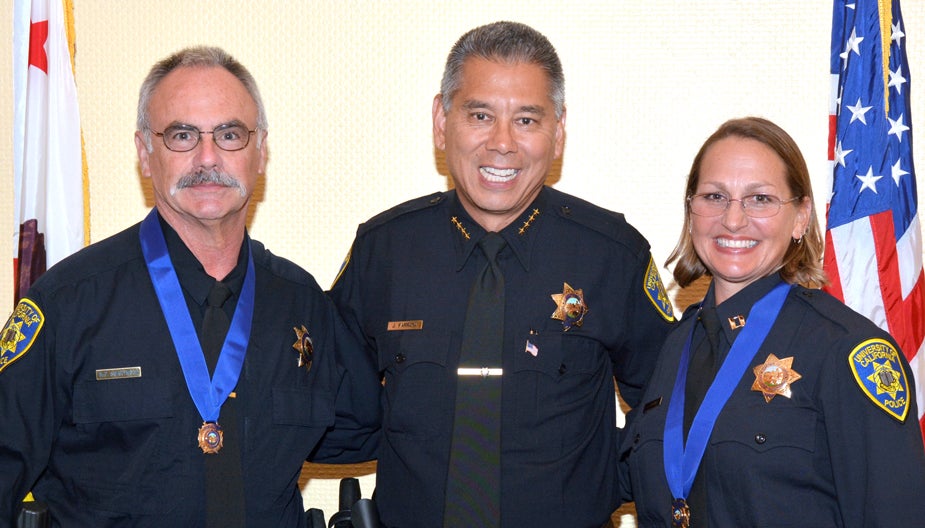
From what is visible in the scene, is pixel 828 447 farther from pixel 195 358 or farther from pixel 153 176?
pixel 153 176

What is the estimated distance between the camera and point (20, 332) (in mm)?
2146

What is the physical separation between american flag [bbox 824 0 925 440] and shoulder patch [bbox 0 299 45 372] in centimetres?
243

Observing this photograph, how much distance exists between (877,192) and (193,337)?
2.25 meters

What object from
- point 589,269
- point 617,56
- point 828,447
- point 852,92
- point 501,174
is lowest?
point 828,447

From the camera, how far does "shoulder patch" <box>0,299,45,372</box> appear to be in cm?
212

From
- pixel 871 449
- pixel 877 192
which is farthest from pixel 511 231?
pixel 877 192

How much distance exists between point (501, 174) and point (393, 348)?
56cm

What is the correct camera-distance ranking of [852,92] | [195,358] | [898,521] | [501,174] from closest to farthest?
1. [898,521]
2. [195,358]
3. [501,174]
4. [852,92]

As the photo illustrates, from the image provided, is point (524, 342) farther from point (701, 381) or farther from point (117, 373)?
point (117, 373)

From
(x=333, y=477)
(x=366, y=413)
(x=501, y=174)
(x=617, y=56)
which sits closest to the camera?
(x=501, y=174)

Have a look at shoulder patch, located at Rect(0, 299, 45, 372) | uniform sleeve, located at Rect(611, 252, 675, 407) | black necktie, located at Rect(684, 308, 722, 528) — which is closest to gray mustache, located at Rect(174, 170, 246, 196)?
shoulder patch, located at Rect(0, 299, 45, 372)

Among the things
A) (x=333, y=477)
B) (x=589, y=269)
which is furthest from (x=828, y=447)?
(x=333, y=477)

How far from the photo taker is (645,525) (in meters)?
2.23

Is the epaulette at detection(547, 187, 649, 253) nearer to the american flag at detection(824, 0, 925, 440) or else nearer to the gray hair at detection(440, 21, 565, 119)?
the gray hair at detection(440, 21, 565, 119)
